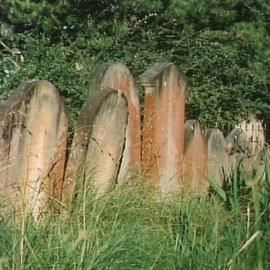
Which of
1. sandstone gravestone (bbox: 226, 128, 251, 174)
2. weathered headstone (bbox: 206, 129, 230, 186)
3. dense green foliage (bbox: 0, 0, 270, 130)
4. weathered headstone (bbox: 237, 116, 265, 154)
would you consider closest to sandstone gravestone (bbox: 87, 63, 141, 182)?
weathered headstone (bbox: 206, 129, 230, 186)

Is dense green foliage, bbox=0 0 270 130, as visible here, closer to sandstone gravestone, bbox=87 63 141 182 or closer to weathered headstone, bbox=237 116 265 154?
weathered headstone, bbox=237 116 265 154

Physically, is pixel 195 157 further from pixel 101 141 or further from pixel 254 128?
pixel 254 128

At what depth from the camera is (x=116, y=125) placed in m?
4.95

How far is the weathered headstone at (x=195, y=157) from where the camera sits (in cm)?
602

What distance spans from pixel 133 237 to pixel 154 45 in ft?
24.1

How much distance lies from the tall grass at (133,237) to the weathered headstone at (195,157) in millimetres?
914

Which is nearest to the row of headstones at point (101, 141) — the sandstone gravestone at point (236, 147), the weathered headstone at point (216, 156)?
the weathered headstone at point (216, 156)

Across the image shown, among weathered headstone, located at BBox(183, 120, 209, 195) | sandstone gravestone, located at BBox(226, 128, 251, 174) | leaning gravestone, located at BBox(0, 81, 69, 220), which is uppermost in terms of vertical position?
sandstone gravestone, located at BBox(226, 128, 251, 174)

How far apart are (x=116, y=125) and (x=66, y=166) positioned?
17.5 inches

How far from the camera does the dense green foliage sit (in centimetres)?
893

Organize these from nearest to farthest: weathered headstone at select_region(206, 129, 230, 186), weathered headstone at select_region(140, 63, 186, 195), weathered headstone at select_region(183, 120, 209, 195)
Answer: weathered headstone at select_region(140, 63, 186, 195) < weathered headstone at select_region(183, 120, 209, 195) < weathered headstone at select_region(206, 129, 230, 186)

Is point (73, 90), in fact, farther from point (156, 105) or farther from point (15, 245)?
point (15, 245)

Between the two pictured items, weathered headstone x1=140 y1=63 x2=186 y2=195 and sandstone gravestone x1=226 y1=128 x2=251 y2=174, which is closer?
weathered headstone x1=140 y1=63 x2=186 y2=195

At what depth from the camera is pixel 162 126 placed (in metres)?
5.73
